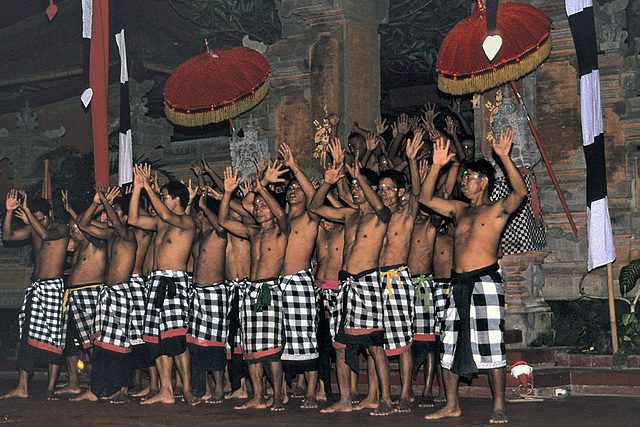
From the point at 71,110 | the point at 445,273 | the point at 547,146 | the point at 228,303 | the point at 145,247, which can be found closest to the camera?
the point at 445,273

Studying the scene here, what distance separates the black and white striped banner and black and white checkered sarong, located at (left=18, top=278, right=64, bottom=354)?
230 inches

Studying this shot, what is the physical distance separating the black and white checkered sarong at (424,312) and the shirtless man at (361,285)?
2.08 feet

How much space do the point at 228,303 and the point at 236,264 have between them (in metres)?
0.40

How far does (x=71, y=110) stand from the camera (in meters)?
20.7

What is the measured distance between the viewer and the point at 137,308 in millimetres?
10359

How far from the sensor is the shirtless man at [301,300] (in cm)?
934

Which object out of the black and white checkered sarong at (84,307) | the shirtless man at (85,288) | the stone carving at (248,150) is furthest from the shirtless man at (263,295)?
the stone carving at (248,150)

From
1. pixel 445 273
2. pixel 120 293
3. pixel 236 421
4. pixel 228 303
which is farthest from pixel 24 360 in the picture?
pixel 445 273

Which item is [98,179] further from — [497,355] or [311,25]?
[497,355]

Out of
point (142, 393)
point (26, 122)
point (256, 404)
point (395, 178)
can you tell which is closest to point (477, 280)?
point (395, 178)

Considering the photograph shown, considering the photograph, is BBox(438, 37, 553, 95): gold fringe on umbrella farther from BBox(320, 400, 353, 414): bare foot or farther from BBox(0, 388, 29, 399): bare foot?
BBox(0, 388, 29, 399): bare foot

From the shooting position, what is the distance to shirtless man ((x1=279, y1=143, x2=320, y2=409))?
368 inches

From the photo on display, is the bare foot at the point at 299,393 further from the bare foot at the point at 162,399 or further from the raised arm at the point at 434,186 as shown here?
the raised arm at the point at 434,186

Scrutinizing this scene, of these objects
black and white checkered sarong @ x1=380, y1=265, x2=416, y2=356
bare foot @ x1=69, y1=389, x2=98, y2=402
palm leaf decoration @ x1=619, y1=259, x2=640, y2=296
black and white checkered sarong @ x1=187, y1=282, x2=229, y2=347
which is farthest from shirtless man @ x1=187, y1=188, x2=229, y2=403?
palm leaf decoration @ x1=619, y1=259, x2=640, y2=296
